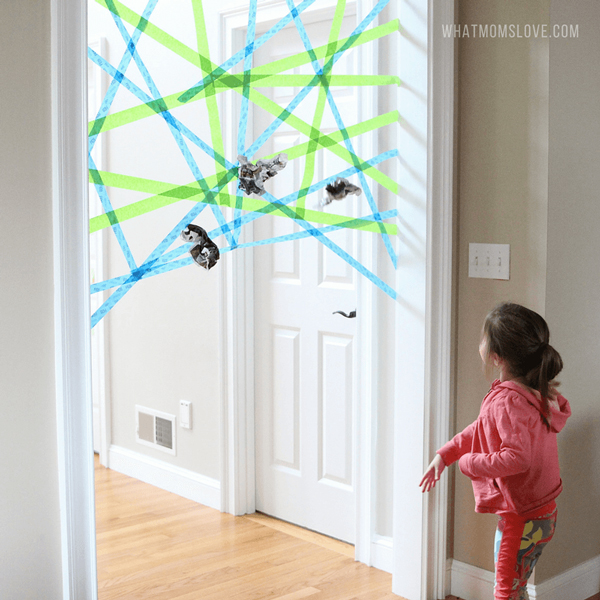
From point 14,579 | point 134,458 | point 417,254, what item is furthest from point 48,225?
point 134,458

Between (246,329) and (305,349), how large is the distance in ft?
0.98

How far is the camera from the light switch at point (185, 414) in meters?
3.49

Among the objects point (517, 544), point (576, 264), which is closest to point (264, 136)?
point (576, 264)

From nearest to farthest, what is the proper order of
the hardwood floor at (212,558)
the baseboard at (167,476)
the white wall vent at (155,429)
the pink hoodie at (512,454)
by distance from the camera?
the pink hoodie at (512,454), the hardwood floor at (212,558), the baseboard at (167,476), the white wall vent at (155,429)

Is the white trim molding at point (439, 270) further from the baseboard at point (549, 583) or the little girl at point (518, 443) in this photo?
the little girl at point (518, 443)

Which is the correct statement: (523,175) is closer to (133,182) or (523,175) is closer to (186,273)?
(133,182)

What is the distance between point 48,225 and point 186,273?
1.76 metres

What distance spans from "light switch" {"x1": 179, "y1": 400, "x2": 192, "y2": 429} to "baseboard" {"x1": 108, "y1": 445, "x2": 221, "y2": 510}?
0.22 m

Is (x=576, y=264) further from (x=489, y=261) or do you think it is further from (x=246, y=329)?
(x=246, y=329)

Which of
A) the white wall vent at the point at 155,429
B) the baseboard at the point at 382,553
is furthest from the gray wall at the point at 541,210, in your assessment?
the white wall vent at the point at 155,429

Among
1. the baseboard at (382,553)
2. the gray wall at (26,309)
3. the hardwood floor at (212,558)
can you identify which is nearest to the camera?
the gray wall at (26,309)

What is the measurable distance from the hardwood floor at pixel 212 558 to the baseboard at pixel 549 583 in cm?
22

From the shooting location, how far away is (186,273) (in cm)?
346

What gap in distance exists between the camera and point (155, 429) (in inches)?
145
